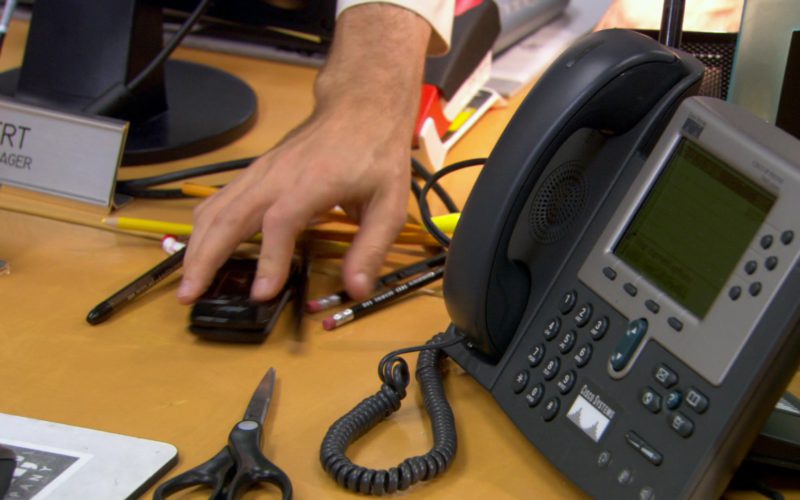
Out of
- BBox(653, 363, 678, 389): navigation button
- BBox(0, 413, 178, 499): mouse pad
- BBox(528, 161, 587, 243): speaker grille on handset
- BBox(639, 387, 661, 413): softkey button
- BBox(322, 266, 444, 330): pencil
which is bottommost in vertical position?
BBox(0, 413, 178, 499): mouse pad

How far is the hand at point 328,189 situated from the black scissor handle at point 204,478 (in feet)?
0.53

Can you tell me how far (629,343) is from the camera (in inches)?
19.1

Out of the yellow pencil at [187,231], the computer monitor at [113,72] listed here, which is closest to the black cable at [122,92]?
the computer monitor at [113,72]

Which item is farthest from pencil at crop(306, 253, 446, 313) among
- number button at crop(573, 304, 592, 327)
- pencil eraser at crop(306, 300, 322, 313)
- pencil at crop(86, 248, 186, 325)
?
number button at crop(573, 304, 592, 327)

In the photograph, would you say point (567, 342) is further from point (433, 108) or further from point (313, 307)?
point (433, 108)

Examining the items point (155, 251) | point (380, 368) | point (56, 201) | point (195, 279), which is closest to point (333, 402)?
point (380, 368)

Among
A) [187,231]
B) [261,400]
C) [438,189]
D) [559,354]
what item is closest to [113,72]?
[187,231]

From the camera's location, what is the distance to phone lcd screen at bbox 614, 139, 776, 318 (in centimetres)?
45

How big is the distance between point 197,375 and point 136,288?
113 millimetres

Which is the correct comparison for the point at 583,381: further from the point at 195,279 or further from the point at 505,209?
the point at 195,279

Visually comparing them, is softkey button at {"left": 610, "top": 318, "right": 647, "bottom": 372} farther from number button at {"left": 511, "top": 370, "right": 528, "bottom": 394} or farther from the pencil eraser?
the pencil eraser

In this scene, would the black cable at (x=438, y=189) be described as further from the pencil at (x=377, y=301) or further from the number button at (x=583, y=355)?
the number button at (x=583, y=355)

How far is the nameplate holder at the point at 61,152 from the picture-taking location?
0.79 meters

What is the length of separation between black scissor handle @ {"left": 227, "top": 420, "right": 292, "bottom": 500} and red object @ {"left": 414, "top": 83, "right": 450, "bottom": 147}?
0.44 m
